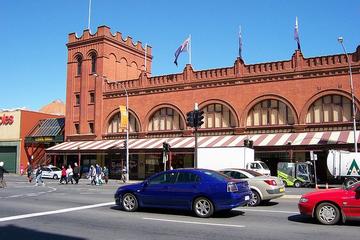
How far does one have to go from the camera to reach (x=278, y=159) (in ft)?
123

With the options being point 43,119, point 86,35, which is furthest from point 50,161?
point 86,35

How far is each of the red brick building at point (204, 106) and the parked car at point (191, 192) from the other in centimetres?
2119

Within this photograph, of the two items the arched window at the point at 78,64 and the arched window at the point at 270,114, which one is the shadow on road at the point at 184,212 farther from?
the arched window at the point at 78,64

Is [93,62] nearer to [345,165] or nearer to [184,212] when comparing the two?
[345,165]

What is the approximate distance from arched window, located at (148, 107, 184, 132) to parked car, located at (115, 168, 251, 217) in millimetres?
28405

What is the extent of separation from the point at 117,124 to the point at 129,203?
3303cm

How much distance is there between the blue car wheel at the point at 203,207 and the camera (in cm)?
1285

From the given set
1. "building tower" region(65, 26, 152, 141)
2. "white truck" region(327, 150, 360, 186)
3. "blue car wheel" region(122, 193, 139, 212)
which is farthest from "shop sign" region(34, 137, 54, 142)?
"blue car wheel" region(122, 193, 139, 212)

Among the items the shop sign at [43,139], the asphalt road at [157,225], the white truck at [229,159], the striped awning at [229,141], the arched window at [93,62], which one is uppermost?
the arched window at [93,62]

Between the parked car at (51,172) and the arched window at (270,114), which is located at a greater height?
the arched window at (270,114)

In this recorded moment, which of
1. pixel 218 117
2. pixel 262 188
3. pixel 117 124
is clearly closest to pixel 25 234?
pixel 262 188

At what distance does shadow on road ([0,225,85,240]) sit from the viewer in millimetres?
10054

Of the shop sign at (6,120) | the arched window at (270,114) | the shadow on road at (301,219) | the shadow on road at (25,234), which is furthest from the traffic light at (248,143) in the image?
the shop sign at (6,120)

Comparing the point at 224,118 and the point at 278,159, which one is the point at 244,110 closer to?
the point at 224,118
